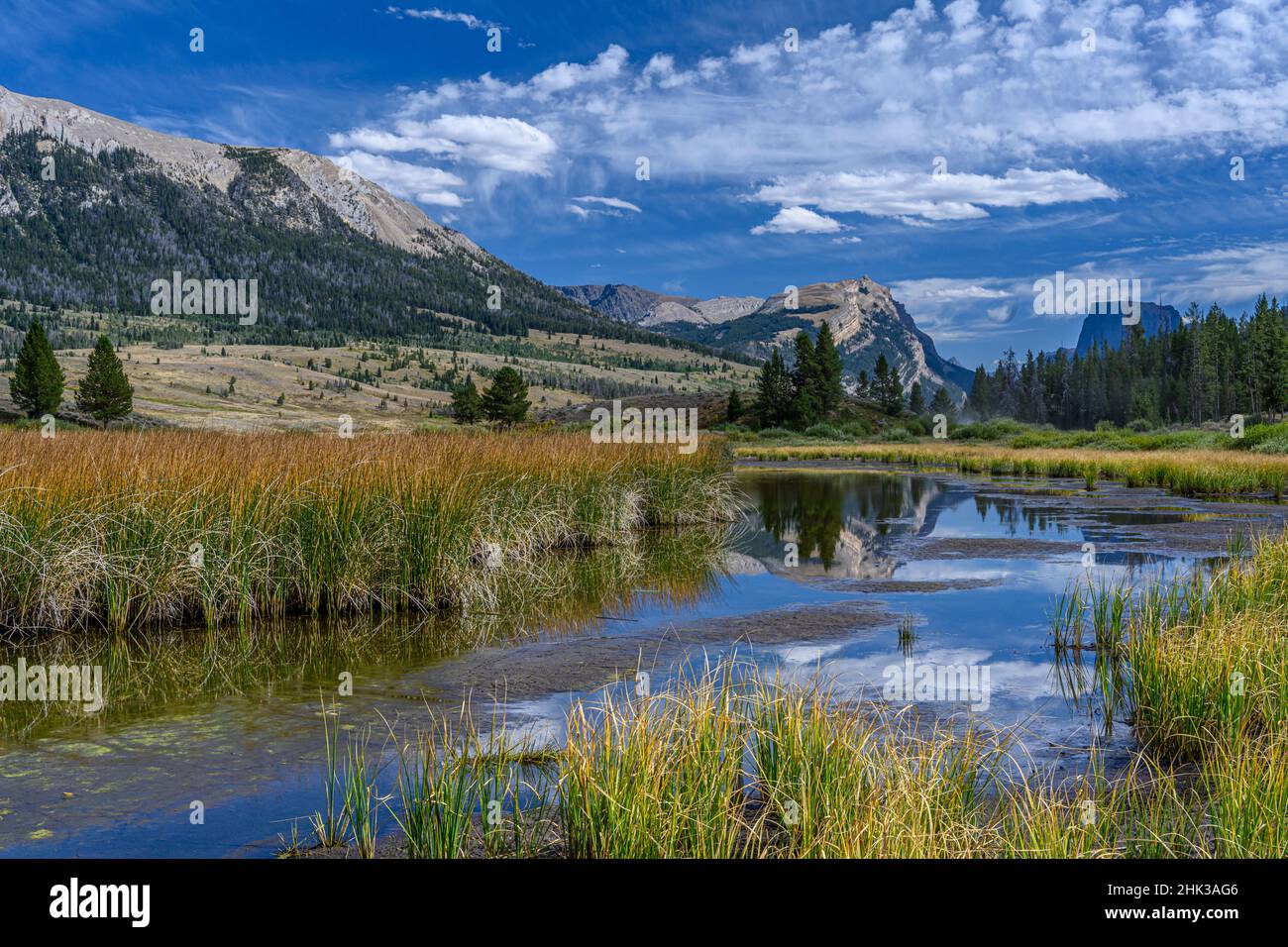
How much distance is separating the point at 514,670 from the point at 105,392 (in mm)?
54918

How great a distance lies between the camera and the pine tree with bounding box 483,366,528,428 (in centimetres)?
6650

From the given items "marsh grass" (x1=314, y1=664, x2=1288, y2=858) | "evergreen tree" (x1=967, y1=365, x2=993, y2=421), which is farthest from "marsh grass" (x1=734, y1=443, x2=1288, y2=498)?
"evergreen tree" (x1=967, y1=365, x2=993, y2=421)

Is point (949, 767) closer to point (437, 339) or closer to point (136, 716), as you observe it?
point (136, 716)

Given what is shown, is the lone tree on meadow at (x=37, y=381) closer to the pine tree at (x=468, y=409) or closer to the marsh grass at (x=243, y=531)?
the pine tree at (x=468, y=409)

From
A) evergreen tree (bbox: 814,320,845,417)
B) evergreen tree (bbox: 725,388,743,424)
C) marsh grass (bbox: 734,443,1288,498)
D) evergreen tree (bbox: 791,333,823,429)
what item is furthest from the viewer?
evergreen tree (bbox: 814,320,845,417)

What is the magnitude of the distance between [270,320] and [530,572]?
187267 millimetres

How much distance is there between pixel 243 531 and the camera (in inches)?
409

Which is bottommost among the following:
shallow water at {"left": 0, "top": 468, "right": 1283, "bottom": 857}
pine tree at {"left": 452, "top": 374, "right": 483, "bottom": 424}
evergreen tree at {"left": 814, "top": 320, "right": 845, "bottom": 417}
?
shallow water at {"left": 0, "top": 468, "right": 1283, "bottom": 857}

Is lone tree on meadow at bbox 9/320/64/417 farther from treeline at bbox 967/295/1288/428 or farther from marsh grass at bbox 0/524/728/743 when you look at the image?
treeline at bbox 967/295/1288/428

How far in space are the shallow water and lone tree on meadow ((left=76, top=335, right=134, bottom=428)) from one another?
163 feet

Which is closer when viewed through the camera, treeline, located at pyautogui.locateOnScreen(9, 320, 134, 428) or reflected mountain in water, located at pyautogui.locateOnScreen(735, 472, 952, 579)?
reflected mountain in water, located at pyautogui.locateOnScreen(735, 472, 952, 579)

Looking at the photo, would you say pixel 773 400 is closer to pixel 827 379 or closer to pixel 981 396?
pixel 827 379

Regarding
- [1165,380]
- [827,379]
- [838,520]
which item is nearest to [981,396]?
[1165,380]
